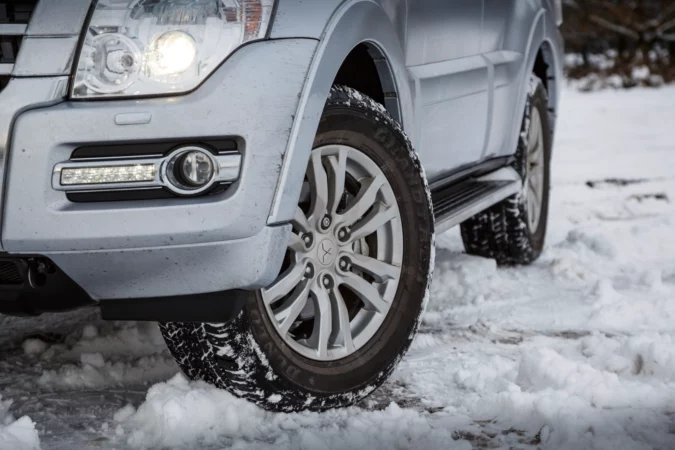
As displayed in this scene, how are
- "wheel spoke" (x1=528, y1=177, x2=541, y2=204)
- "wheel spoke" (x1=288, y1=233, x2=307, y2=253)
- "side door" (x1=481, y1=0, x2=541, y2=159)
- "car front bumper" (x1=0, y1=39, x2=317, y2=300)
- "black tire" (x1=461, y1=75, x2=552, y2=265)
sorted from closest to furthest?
1. "car front bumper" (x1=0, y1=39, x2=317, y2=300)
2. "wheel spoke" (x1=288, y1=233, x2=307, y2=253)
3. "side door" (x1=481, y1=0, x2=541, y2=159)
4. "black tire" (x1=461, y1=75, x2=552, y2=265)
5. "wheel spoke" (x1=528, y1=177, x2=541, y2=204)

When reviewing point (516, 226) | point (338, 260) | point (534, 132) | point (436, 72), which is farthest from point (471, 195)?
point (338, 260)

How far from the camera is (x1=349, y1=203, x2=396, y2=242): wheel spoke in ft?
10.1

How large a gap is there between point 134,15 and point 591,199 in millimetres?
5196

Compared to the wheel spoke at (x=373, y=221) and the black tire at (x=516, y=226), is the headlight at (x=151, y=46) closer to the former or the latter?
the wheel spoke at (x=373, y=221)

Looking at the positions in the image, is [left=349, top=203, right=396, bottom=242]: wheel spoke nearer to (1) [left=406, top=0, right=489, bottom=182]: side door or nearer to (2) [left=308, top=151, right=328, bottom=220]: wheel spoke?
(2) [left=308, top=151, right=328, bottom=220]: wheel spoke

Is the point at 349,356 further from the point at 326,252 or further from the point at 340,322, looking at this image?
the point at 326,252

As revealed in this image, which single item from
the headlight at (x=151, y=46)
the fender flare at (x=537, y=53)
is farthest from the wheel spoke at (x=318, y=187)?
the fender flare at (x=537, y=53)

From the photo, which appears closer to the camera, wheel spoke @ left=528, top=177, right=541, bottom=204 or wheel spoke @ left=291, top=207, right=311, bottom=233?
wheel spoke @ left=291, top=207, right=311, bottom=233

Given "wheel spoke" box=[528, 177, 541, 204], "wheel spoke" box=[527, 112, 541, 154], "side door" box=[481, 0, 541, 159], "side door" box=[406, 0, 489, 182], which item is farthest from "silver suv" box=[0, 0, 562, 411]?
"wheel spoke" box=[528, 177, 541, 204]

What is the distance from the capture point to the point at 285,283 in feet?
9.45

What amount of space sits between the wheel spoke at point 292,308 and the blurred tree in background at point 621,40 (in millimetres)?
16018

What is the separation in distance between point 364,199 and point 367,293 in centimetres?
28

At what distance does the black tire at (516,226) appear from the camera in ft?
16.6

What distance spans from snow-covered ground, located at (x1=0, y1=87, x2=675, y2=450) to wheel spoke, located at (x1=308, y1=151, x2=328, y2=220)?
22.5 inches
